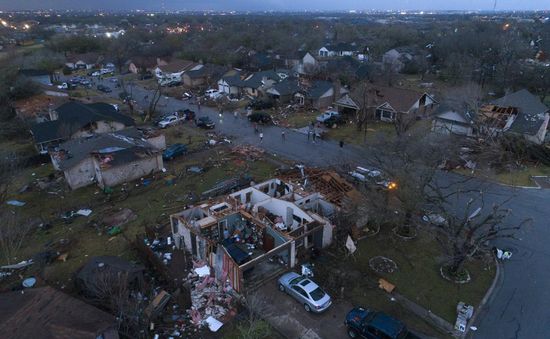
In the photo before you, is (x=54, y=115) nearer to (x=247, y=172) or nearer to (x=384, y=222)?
(x=247, y=172)

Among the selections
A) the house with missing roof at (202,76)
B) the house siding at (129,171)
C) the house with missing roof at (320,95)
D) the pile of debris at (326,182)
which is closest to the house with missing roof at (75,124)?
the house siding at (129,171)

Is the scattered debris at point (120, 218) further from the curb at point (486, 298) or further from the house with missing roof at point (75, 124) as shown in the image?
the curb at point (486, 298)

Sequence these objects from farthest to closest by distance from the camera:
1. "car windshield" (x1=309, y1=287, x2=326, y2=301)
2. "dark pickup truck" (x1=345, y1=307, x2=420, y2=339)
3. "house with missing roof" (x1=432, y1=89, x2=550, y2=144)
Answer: "house with missing roof" (x1=432, y1=89, x2=550, y2=144), "car windshield" (x1=309, y1=287, x2=326, y2=301), "dark pickup truck" (x1=345, y1=307, x2=420, y2=339)

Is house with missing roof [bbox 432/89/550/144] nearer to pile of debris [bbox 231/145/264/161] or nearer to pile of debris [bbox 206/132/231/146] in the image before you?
pile of debris [bbox 231/145/264/161]

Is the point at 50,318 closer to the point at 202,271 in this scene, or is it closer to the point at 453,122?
the point at 202,271

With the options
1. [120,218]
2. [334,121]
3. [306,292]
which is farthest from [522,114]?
[120,218]

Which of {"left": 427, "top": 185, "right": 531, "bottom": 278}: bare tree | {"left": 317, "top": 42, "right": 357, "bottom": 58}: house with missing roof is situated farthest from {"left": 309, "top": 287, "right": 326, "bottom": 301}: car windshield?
{"left": 317, "top": 42, "right": 357, "bottom": 58}: house with missing roof

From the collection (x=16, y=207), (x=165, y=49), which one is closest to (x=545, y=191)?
(x=16, y=207)
